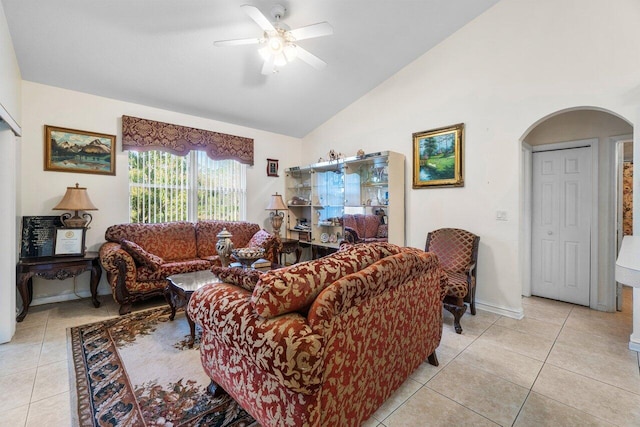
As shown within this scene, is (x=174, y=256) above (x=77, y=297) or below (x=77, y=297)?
above

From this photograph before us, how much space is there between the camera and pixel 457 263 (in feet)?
10.6

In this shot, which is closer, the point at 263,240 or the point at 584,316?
the point at 584,316

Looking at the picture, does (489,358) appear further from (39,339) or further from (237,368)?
(39,339)

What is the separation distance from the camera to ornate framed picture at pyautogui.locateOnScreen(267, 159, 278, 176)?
5336 millimetres

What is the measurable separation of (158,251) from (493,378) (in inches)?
156

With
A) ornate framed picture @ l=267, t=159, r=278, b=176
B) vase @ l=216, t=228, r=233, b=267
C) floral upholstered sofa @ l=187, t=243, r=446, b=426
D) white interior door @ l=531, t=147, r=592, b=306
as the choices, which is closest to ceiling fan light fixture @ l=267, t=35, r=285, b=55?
vase @ l=216, t=228, r=233, b=267

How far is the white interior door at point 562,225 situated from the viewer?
3387 millimetres

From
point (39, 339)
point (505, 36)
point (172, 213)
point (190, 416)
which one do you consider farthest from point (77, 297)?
point (505, 36)

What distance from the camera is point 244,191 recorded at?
16.6 ft

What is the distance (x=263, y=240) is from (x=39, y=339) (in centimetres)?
245

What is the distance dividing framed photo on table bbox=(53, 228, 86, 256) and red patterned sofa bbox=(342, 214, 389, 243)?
3.43 metres

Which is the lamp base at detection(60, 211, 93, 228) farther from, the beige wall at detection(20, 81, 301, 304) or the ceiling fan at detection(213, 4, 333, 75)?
the ceiling fan at detection(213, 4, 333, 75)

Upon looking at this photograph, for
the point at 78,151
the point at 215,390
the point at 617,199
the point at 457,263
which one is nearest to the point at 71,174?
the point at 78,151

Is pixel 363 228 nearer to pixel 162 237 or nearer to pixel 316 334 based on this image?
pixel 162 237
